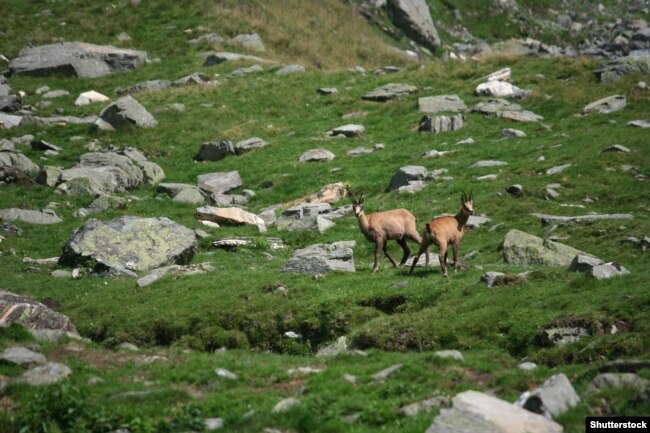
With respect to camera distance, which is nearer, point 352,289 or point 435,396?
point 435,396

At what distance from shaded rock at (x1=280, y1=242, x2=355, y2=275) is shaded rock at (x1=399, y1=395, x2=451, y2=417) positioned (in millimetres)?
12313

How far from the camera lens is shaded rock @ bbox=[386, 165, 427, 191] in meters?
34.8

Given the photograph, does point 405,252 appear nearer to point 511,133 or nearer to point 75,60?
point 511,133

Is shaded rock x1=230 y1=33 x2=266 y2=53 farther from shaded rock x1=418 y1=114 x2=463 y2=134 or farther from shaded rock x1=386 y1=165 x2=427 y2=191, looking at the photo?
shaded rock x1=386 y1=165 x2=427 y2=191

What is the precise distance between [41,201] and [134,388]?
891 inches

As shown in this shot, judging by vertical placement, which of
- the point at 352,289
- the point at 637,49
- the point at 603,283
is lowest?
the point at 637,49

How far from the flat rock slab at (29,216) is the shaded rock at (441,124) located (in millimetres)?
19757

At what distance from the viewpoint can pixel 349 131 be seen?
43.9m

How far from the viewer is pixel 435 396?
12.9m

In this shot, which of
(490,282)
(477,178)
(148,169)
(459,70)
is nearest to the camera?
(490,282)

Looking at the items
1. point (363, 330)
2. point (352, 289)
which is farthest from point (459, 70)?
point (363, 330)

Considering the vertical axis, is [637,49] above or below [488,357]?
below

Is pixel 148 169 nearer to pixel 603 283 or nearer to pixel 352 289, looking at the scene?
pixel 352 289

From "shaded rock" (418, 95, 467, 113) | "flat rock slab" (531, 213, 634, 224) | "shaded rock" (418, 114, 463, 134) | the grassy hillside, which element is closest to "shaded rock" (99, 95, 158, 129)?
the grassy hillside
